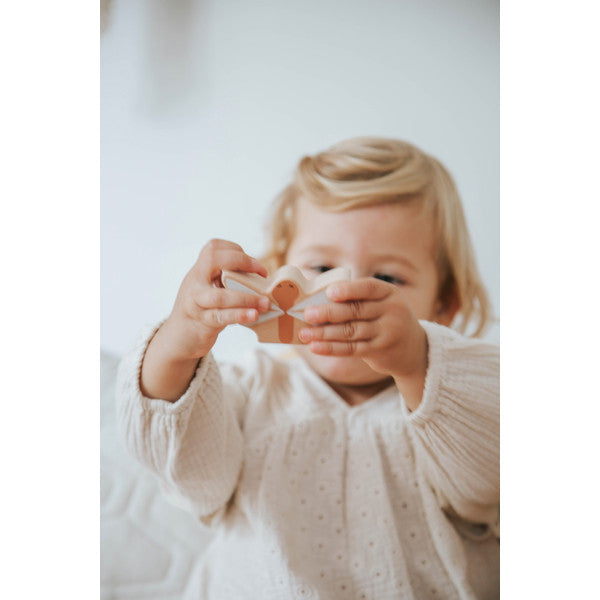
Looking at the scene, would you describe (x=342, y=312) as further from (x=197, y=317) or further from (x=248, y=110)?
(x=248, y=110)

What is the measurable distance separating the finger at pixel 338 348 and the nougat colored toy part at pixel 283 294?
30mm

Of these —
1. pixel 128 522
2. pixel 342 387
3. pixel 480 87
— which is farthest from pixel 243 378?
pixel 480 87

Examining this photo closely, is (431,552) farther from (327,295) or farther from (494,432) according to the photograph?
(327,295)

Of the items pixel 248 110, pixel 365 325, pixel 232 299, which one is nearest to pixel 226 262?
pixel 232 299

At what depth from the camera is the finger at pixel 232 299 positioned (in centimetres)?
54

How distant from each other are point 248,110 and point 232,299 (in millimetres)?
289

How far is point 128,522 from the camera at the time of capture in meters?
0.74

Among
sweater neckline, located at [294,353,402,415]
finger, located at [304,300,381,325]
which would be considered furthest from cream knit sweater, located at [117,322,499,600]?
finger, located at [304,300,381,325]

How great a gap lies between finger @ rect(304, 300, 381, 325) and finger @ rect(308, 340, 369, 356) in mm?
20

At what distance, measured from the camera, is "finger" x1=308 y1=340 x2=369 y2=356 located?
547 millimetres

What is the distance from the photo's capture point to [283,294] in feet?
1.82

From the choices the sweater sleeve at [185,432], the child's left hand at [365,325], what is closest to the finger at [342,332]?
the child's left hand at [365,325]
